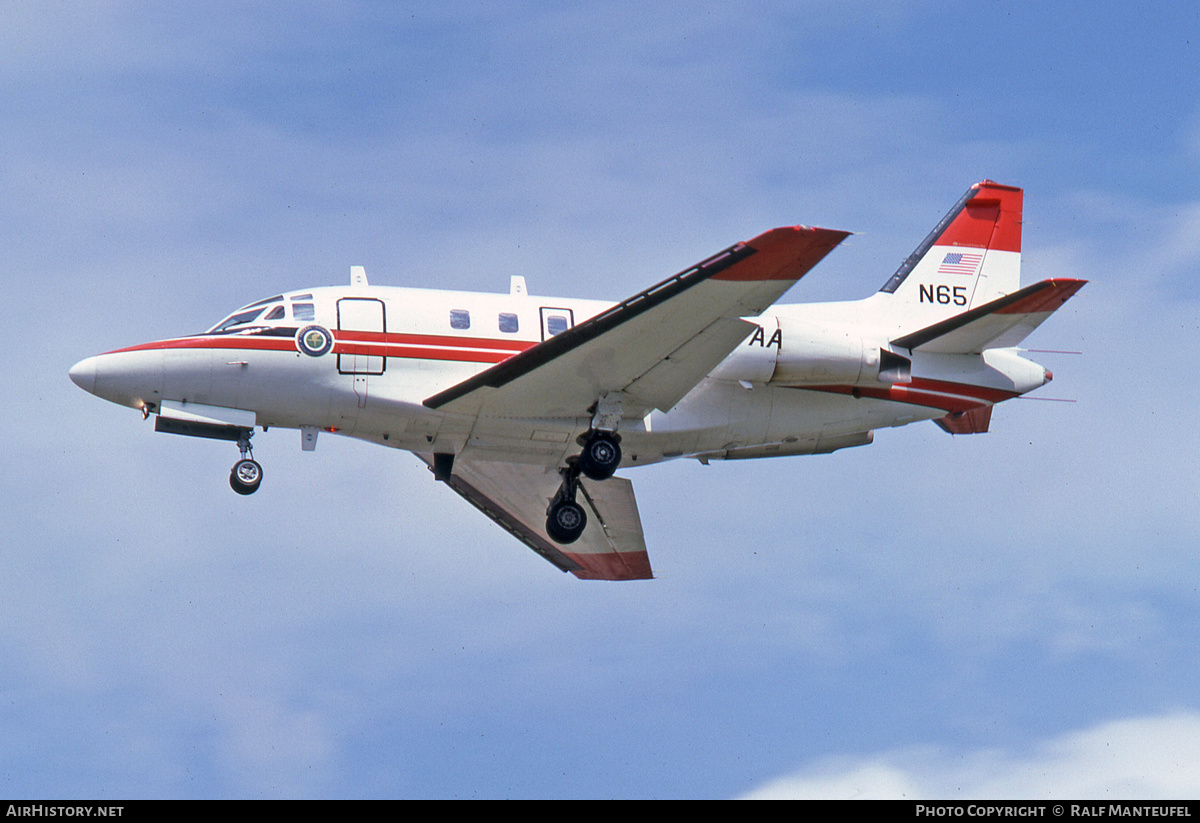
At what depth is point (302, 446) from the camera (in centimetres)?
2559

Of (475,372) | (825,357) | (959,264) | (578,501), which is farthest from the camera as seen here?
(578,501)

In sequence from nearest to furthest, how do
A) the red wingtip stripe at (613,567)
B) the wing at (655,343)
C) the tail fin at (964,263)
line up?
the wing at (655,343)
the tail fin at (964,263)
the red wingtip stripe at (613,567)

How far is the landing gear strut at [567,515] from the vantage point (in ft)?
89.0

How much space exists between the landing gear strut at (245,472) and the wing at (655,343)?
3156mm

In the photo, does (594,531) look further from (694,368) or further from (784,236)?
(784,236)

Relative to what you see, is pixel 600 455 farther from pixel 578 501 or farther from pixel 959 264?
pixel 959 264

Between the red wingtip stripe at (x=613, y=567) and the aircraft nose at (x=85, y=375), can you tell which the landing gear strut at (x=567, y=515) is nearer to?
the red wingtip stripe at (x=613, y=567)

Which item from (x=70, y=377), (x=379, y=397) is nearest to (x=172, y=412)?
(x=70, y=377)

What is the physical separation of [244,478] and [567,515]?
18.7 ft

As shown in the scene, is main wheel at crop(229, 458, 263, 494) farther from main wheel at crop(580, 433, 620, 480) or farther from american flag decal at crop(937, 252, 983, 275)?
american flag decal at crop(937, 252, 983, 275)

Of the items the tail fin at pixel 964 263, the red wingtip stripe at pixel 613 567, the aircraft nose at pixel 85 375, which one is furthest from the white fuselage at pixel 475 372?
the red wingtip stripe at pixel 613 567

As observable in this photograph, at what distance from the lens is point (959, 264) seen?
101ft

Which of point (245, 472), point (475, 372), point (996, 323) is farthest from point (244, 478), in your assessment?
point (996, 323)

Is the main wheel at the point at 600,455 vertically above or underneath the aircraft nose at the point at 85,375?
underneath
